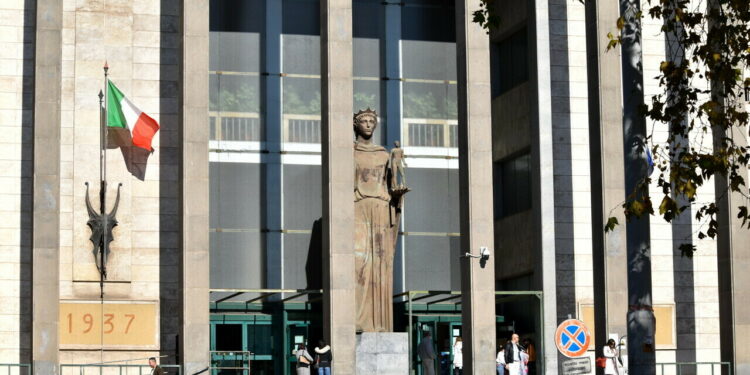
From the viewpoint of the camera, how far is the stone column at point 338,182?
3628 centimetres

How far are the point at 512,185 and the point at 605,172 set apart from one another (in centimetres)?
646

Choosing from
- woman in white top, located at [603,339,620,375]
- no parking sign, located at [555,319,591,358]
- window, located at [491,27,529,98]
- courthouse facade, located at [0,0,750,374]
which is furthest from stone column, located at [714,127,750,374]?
no parking sign, located at [555,319,591,358]

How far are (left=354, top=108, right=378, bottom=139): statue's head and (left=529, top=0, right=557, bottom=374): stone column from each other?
4.77 meters

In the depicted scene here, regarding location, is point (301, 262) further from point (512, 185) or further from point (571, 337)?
point (571, 337)

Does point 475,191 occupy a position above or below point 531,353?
above

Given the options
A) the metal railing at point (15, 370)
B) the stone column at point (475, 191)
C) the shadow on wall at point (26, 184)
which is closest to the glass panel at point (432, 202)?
the stone column at point (475, 191)

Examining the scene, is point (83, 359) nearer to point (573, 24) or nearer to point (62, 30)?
point (62, 30)

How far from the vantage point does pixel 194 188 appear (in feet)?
119

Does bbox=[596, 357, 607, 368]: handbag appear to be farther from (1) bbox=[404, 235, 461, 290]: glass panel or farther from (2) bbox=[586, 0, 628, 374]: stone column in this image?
(1) bbox=[404, 235, 461, 290]: glass panel

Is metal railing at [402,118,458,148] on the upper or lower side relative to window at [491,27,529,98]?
lower

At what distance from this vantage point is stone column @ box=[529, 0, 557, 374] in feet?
132

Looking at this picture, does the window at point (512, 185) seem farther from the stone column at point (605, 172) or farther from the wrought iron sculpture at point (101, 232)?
the wrought iron sculpture at point (101, 232)

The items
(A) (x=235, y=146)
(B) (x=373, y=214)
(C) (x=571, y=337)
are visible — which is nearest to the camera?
(C) (x=571, y=337)

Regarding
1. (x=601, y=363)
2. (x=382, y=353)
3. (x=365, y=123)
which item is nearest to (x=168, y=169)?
(x=365, y=123)
